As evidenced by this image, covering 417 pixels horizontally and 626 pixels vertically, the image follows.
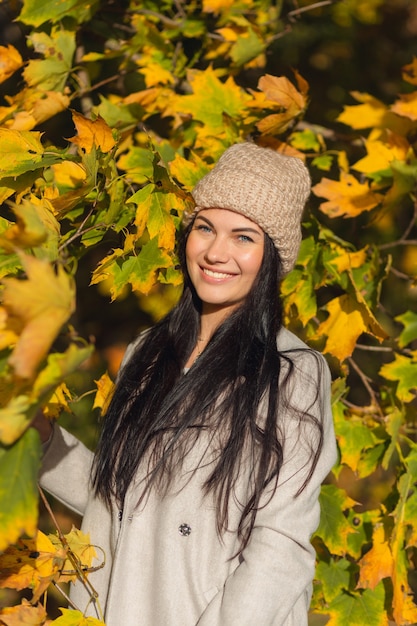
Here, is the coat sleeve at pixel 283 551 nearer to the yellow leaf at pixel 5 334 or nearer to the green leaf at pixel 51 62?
the yellow leaf at pixel 5 334

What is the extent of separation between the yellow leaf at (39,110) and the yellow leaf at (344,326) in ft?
2.79

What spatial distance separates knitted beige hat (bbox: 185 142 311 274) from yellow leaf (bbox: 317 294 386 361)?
0.28 metres

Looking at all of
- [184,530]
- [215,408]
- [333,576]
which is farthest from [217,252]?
[333,576]

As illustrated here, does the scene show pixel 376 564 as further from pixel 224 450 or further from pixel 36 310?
pixel 36 310

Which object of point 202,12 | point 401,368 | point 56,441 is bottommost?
point 401,368

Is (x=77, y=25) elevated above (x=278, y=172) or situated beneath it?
elevated above

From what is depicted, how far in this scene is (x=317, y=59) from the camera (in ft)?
13.2

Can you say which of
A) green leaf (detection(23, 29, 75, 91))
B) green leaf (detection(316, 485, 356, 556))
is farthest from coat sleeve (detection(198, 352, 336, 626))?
green leaf (detection(23, 29, 75, 91))

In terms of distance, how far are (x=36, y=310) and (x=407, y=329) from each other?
1338 mm

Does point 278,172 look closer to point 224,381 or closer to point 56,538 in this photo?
point 224,381

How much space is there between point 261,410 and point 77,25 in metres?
1.22

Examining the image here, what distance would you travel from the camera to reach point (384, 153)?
83.9 inches

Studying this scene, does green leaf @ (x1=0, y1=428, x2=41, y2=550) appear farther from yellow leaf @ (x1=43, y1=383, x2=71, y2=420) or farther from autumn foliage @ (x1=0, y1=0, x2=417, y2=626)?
yellow leaf @ (x1=43, y1=383, x2=71, y2=420)

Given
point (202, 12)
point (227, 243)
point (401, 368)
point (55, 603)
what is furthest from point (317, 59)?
point (55, 603)
